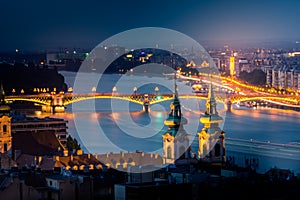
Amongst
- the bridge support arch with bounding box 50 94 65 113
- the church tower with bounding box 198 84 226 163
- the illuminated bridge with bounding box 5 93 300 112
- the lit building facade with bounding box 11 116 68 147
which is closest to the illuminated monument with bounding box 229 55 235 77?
the illuminated bridge with bounding box 5 93 300 112

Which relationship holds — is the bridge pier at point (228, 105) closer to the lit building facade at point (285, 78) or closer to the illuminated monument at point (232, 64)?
the lit building facade at point (285, 78)

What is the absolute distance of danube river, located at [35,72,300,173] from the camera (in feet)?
43.6

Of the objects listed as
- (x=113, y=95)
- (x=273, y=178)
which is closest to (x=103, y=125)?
(x=113, y=95)

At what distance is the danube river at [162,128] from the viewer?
13297 mm

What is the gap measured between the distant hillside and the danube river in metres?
3.25

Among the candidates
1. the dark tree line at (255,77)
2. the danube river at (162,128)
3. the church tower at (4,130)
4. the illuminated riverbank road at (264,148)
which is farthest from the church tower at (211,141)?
the dark tree line at (255,77)

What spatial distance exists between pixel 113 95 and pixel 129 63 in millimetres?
12366

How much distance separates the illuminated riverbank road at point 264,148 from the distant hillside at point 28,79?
12157 mm

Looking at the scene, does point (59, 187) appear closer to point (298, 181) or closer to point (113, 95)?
point (298, 181)

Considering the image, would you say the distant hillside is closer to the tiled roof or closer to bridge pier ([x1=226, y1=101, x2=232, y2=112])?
bridge pier ([x1=226, y1=101, x2=232, y2=112])

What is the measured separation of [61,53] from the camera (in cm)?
4578

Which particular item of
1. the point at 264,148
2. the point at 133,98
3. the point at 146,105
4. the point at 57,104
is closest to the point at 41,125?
the point at 264,148

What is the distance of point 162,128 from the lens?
16.9 metres

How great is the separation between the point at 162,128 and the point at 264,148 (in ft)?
10.6
